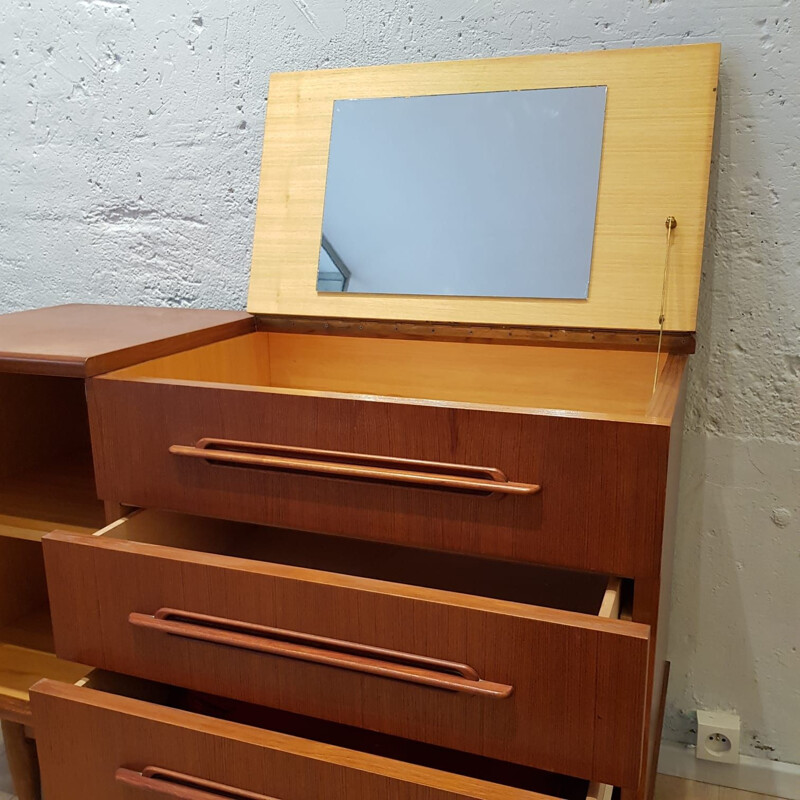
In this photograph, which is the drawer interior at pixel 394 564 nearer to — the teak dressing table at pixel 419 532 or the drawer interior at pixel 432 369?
the teak dressing table at pixel 419 532

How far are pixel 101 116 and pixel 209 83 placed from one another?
210 millimetres

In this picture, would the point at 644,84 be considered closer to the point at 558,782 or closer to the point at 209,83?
the point at 209,83

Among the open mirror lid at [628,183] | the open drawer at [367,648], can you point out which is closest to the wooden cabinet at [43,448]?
the open drawer at [367,648]

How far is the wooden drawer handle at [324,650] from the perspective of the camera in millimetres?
652

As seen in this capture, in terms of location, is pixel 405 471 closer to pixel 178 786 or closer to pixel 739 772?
pixel 178 786

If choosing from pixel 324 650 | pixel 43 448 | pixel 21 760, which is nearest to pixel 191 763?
pixel 324 650

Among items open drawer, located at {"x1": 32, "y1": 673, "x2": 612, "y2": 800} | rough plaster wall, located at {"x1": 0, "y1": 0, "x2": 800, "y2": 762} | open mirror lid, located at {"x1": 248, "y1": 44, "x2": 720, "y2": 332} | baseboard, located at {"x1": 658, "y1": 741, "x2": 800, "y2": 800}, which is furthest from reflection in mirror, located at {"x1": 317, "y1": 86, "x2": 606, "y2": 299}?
baseboard, located at {"x1": 658, "y1": 741, "x2": 800, "y2": 800}

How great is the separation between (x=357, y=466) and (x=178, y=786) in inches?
12.6

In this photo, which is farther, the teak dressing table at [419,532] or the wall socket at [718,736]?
the wall socket at [718,736]

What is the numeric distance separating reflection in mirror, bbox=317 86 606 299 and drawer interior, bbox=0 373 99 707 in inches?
17.7

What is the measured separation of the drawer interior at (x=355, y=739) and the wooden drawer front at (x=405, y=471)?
219 millimetres

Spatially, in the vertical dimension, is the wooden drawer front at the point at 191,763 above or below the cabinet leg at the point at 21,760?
above

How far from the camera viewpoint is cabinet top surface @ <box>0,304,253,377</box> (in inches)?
32.9

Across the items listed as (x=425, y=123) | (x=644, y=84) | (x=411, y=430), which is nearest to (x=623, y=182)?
(x=644, y=84)
